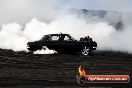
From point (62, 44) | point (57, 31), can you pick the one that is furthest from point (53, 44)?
point (57, 31)

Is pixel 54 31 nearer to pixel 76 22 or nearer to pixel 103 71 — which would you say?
pixel 76 22

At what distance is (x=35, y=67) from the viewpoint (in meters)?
21.9

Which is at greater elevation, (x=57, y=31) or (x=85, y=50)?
(x=57, y=31)

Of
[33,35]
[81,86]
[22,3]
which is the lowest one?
[81,86]

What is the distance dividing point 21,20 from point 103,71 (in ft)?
123

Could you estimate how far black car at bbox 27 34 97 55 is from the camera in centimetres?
3111

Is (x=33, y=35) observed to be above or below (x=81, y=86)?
above

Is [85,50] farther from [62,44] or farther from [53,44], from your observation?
[53,44]

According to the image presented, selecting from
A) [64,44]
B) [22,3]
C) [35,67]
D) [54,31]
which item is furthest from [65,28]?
[35,67]

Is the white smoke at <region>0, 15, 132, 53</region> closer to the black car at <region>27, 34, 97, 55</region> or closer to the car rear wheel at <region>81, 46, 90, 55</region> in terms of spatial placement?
the black car at <region>27, 34, 97, 55</region>

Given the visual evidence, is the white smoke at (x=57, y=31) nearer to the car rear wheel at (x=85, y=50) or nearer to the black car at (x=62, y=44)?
the black car at (x=62, y=44)

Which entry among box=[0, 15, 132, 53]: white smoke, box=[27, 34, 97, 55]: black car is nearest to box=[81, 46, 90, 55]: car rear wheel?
box=[27, 34, 97, 55]: black car

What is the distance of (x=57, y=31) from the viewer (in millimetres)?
45000

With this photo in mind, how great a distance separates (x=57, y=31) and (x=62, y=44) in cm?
1366
